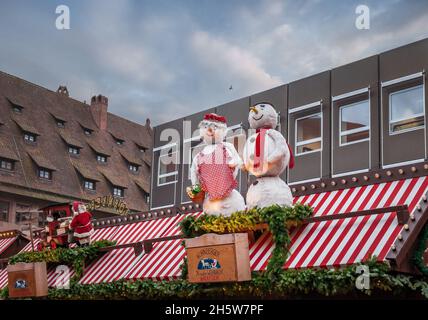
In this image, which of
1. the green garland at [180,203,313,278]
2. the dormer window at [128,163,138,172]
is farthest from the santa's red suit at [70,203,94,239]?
the dormer window at [128,163,138,172]

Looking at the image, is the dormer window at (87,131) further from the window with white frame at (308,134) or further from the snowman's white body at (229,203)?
the snowman's white body at (229,203)

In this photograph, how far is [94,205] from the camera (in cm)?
2272

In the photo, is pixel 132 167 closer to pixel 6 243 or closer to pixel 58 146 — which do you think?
pixel 58 146

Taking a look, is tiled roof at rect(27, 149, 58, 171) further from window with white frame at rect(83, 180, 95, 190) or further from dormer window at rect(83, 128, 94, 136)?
dormer window at rect(83, 128, 94, 136)

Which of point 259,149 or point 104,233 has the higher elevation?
point 259,149

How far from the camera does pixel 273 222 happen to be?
10.3 m

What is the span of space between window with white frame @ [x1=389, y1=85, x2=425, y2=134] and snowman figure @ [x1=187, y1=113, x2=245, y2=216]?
23.5 feet

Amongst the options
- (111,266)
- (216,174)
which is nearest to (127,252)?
(111,266)

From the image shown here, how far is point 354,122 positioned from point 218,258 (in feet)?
31.1

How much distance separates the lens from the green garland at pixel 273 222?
1012cm

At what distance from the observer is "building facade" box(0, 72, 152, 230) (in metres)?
32.1

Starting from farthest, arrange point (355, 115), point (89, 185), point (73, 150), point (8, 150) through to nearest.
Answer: point (73, 150), point (89, 185), point (8, 150), point (355, 115)

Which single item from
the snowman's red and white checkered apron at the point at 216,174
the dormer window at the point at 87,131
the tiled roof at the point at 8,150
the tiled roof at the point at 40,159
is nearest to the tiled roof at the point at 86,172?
the tiled roof at the point at 40,159
